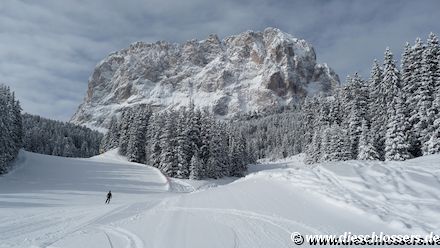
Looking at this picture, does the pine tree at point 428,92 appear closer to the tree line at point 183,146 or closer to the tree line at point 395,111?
the tree line at point 395,111

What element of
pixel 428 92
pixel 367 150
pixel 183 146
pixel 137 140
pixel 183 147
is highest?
pixel 428 92

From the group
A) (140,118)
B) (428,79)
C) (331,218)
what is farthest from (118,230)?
(140,118)

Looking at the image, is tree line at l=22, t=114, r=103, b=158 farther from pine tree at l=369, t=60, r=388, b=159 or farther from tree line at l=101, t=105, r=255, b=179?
pine tree at l=369, t=60, r=388, b=159

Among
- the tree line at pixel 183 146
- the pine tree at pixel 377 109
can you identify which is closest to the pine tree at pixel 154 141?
the tree line at pixel 183 146

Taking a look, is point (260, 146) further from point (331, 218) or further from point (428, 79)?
point (331, 218)

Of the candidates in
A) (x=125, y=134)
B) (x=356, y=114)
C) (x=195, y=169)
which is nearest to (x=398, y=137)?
(x=356, y=114)

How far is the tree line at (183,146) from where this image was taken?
6294 centimetres

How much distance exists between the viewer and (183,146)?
63594mm

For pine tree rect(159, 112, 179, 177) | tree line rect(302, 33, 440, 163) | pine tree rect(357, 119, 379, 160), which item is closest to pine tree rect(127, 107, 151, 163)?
pine tree rect(159, 112, 179, 177)

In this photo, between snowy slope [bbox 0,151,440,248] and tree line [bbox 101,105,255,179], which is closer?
snowy slope [bbox 0,151,440,248]

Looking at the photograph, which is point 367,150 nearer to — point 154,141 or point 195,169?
point 195,169

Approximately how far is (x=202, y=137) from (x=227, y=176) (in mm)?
8721

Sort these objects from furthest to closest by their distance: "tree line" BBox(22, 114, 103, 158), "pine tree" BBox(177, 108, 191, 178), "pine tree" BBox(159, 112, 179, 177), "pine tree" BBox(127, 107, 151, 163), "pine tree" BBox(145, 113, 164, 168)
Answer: "tree line" BBox(22, 114, 103, 158) → "pine tree" BBox(127, 107, 151, 163) → "pine tree" BBox(145, 113, 164, 168) → "pine tree" BBox(159, 112, 179, 177) → "pine tree" BBox(177, 108, 191, 178)

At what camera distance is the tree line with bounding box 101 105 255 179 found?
62.9 meters
